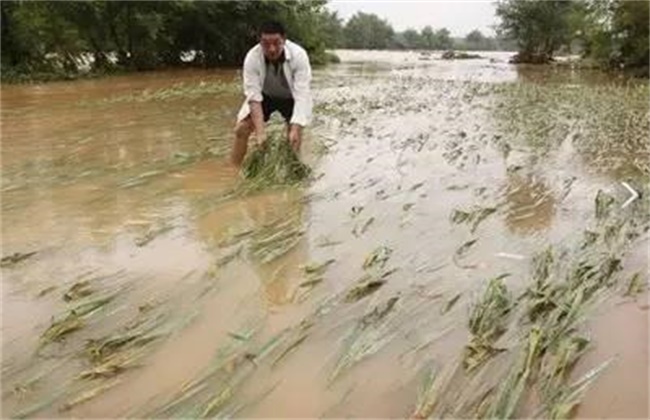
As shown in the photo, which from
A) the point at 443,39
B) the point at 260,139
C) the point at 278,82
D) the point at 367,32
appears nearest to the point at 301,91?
the point at 278,82

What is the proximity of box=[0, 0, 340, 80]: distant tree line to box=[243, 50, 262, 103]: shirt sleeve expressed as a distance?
59.0ft

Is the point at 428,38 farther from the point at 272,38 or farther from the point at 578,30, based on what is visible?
the point at 272,38

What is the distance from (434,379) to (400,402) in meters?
0.18

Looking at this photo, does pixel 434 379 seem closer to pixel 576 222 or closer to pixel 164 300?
pixel 164 300

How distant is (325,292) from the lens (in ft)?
11.8

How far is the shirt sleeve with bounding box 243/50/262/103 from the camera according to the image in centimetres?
627

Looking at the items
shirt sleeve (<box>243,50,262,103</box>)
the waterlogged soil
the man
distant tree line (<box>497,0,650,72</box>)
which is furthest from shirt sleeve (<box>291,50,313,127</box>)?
distant tree line (<box>497,0,650,72</box>)

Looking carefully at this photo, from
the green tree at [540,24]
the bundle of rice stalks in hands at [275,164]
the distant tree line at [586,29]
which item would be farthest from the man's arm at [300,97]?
the green tree at [540,24]

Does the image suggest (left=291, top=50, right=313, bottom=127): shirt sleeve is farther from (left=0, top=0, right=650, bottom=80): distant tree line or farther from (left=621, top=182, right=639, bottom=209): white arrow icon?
(left=0, top=0, right=650, bottom=80): distant tree line

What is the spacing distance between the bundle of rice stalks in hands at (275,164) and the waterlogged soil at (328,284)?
17 centimetres

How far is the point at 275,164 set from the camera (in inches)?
240

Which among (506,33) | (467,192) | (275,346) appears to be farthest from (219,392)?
(506,33)

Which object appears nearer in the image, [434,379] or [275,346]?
[434,379]

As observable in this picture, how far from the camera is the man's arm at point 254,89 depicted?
6250 mm
